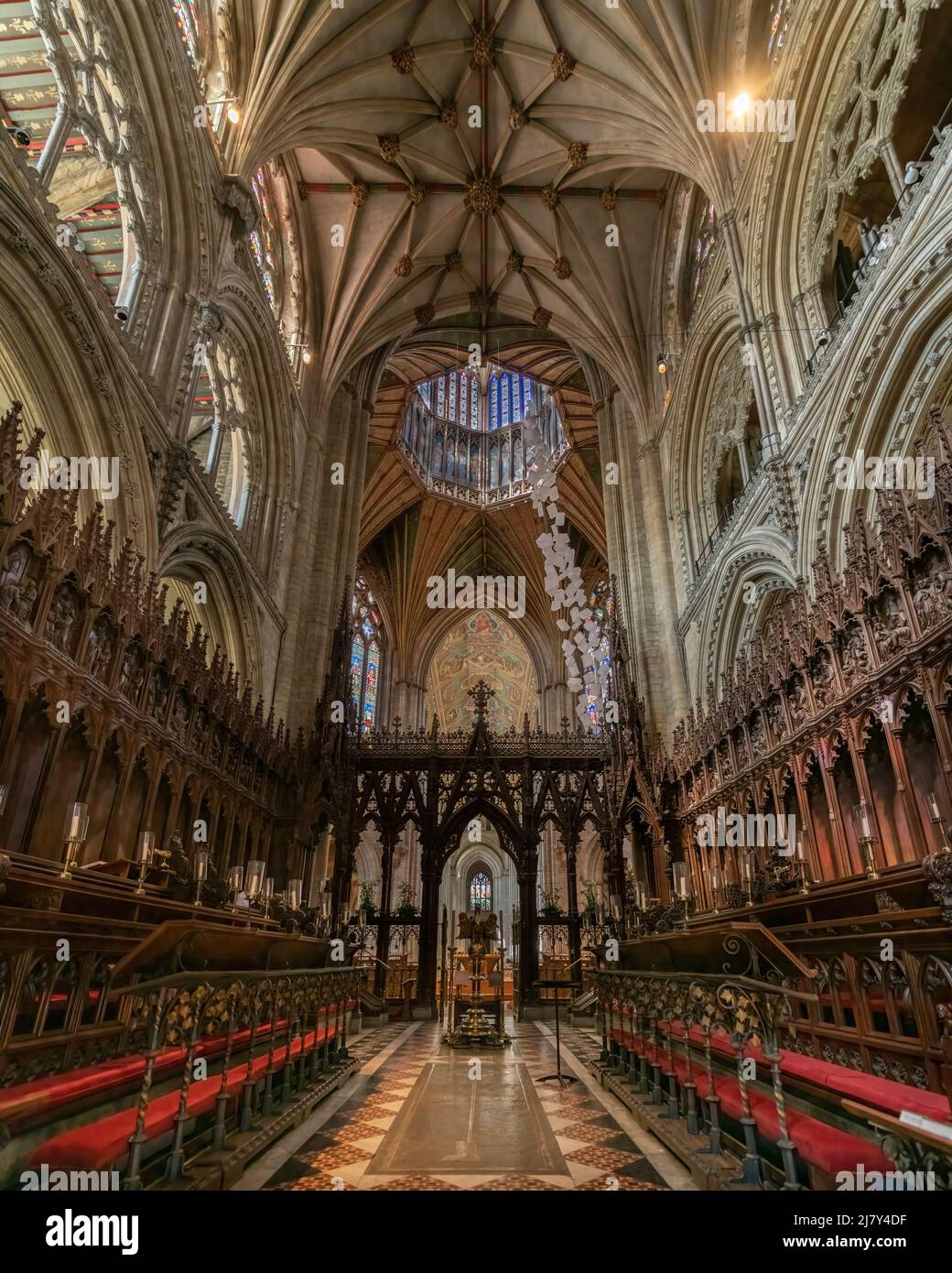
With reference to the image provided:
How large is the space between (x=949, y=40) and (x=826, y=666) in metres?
8.34

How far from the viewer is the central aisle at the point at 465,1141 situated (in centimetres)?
328

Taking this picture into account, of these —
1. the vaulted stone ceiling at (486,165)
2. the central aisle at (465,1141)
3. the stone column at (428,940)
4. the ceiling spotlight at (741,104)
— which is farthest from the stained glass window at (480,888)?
the ceiling spotlight at (741,104)

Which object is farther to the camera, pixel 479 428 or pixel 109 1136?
pixel 479 428

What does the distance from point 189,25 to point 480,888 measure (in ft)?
119

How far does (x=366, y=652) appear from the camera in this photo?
28641 millimetres

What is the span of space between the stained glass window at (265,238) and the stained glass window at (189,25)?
288 centimetres

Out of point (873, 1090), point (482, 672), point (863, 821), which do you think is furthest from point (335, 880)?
point (482, 672)

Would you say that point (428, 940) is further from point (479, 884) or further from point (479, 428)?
point (479, 884)

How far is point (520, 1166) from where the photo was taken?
3.47m

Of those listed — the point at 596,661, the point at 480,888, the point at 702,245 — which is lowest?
the point at 480,888

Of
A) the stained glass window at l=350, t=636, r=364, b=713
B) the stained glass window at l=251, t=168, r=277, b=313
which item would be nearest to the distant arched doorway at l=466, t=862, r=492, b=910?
the stained glass window at l=350, t=636, r=364, b=713

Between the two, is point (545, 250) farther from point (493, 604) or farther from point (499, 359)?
point (493, 604)

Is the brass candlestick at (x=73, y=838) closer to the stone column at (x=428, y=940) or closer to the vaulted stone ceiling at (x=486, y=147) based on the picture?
the stone column at (x=428, y=940)

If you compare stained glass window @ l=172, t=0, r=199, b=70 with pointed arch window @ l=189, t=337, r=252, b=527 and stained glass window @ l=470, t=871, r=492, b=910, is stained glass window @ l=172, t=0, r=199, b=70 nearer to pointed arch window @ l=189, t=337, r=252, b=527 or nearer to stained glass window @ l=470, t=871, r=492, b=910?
pointed arch window @ l=189, t=337, r=252, b=527
